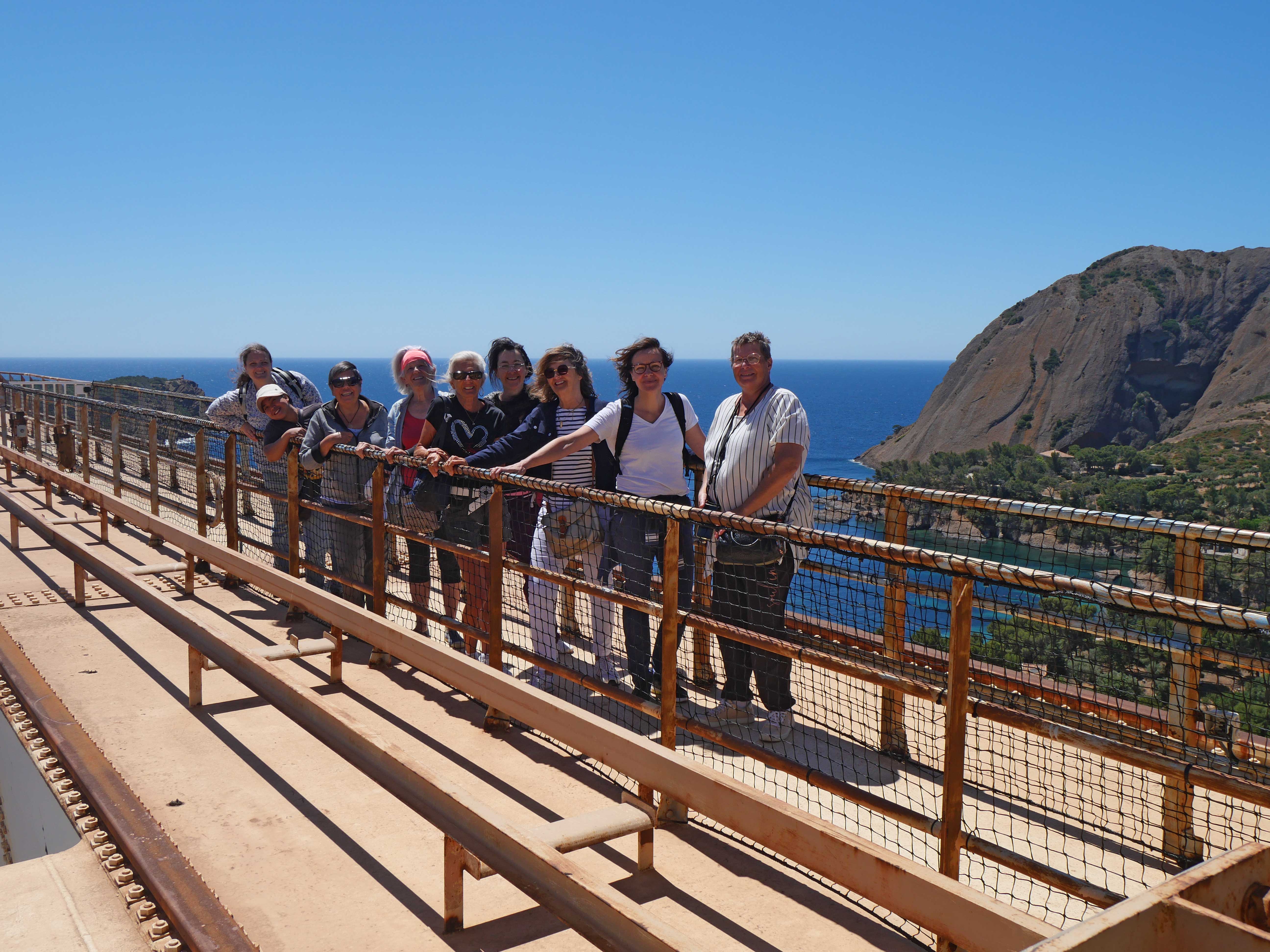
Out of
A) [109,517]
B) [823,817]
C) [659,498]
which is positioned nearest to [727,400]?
[659,498]

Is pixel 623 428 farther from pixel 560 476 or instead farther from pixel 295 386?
pixel 295 386

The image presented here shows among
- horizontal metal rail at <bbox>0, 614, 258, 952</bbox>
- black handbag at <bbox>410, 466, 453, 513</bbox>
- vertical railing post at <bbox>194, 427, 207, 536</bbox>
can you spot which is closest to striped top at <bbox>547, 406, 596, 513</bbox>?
black handbag at <bbox>410, 466, 453, 513</bbox>

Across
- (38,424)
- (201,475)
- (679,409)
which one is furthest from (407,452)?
(38,424)

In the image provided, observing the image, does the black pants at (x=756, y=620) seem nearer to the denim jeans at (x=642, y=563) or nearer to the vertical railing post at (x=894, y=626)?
the denim jeans at (x=642, y=563)

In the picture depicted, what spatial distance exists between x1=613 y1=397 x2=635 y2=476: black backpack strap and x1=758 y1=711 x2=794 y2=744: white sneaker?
1.40 meters

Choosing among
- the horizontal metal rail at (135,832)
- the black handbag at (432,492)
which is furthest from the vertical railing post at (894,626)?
the horizontal metal rail at (135,832)

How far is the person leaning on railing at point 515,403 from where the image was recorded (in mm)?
5262

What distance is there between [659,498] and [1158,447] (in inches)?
→ 3268

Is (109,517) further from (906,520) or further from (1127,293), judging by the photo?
(1127,293)

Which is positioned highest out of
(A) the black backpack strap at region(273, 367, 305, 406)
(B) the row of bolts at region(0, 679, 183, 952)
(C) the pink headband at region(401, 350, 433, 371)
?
(C) the pink headband at region(401, 350, 433, 371)

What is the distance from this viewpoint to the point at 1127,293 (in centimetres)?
12225

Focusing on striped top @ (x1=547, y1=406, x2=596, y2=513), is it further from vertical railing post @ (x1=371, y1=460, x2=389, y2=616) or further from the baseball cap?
the baseball cap

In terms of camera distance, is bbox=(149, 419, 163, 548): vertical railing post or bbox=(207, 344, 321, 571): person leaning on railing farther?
bbox=(149, 419, 163, 548): vertical railing post

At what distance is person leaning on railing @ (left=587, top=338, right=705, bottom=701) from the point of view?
14.9 ft
